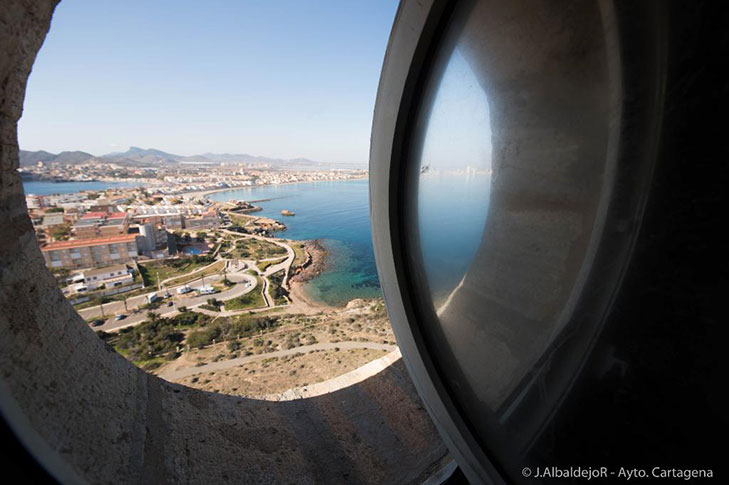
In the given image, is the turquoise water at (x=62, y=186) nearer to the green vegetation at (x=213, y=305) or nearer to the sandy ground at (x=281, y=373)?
the green vegetation at (x=213, y=305)

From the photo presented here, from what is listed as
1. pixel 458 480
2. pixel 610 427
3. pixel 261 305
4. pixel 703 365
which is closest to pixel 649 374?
pixel 703 365

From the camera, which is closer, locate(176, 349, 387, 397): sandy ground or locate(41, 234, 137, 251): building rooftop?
locate(176, 349, 387, 397): sandy ground

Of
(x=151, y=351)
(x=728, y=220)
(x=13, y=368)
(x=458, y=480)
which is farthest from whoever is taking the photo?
(x=151, y=351)

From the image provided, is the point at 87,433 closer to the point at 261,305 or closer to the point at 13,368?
the point at 13,368

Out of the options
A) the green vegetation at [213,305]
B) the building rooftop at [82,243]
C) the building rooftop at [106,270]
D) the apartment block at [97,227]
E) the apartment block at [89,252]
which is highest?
the apartment block at [97,227]

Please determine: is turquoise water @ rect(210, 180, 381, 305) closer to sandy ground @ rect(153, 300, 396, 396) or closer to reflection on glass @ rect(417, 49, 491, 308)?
sandy ground @ rect(153, 300, 396, 396)

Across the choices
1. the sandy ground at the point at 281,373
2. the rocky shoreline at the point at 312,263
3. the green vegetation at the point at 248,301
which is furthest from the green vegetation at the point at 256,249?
the sandy ground at the point at 281,373

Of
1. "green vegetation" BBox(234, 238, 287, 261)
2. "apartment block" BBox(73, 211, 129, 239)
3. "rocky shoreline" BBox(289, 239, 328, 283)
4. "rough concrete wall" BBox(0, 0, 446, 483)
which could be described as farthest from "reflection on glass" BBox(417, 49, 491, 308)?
"green vegetation" BBox(234, 238, 287, 261)
